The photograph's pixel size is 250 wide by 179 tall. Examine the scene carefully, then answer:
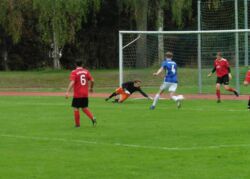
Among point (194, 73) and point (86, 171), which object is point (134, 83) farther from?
point (86, 171)

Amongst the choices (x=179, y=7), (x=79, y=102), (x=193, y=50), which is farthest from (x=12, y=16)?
(x=79, y=102)

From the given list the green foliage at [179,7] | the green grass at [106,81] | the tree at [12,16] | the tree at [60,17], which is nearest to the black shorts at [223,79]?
the green grass at [106,81]

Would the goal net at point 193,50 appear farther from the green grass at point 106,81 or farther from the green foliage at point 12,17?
the green foliage at point 12,17

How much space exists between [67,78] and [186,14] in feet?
31.4

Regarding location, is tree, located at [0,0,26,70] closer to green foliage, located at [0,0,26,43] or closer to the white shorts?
green foliage, located at [0,0,26,43]

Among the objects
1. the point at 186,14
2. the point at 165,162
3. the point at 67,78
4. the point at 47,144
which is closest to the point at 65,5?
the point at 67,78

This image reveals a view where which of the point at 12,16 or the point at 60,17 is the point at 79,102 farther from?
the point at 12,16

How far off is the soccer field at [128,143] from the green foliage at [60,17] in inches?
821

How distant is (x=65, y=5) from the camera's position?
44.6 m

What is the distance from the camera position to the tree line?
147 ft

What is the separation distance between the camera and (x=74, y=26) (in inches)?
1820

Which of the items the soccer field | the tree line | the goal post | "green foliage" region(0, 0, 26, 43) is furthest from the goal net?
the soccer field

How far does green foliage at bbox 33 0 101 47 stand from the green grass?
2.65m

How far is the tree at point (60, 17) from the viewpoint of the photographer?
44406mm
